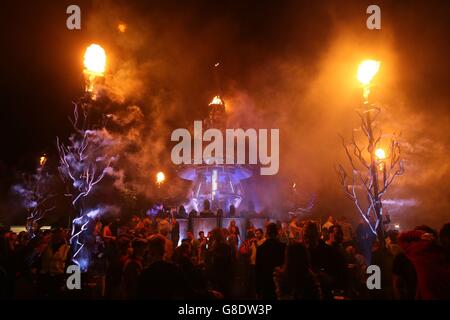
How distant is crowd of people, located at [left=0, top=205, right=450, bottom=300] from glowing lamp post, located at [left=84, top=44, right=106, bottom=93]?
589 centimetres

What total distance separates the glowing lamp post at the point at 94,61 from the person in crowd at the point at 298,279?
10.3m

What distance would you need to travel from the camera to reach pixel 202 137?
4131cm

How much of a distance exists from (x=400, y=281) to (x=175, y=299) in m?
3.87

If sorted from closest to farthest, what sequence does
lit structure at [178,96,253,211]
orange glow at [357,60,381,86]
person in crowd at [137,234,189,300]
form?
person in crowd at [137,234,189,300], orange glow at [357,60,381,86], lit structure at [178,96,253,211]

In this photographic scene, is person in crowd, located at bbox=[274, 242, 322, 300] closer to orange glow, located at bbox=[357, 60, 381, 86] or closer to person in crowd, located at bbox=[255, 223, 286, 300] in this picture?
person in crowd, located at bbox=[255, 223, 286, 300]

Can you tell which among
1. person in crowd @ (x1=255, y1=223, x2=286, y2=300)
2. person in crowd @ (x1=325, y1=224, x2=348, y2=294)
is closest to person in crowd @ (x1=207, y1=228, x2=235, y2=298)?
person in crowd @ (x1=255, y1=223, x2=286, y2=300)

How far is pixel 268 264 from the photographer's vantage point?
6535 mm

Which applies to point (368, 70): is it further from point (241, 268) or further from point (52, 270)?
point (52, 270)

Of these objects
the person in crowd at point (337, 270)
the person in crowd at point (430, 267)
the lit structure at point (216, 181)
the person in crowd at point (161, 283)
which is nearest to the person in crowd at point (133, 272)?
the person in crowd at point (161, 283)

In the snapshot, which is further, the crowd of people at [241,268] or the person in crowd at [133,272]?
the person in crowd at [133,272]

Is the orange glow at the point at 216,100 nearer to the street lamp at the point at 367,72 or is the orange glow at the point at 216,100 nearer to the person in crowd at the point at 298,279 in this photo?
the street lamp at the point at 367,72

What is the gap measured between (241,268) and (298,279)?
6.53m

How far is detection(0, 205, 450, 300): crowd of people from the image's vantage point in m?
4.94

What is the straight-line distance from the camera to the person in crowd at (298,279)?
492 centimetres
